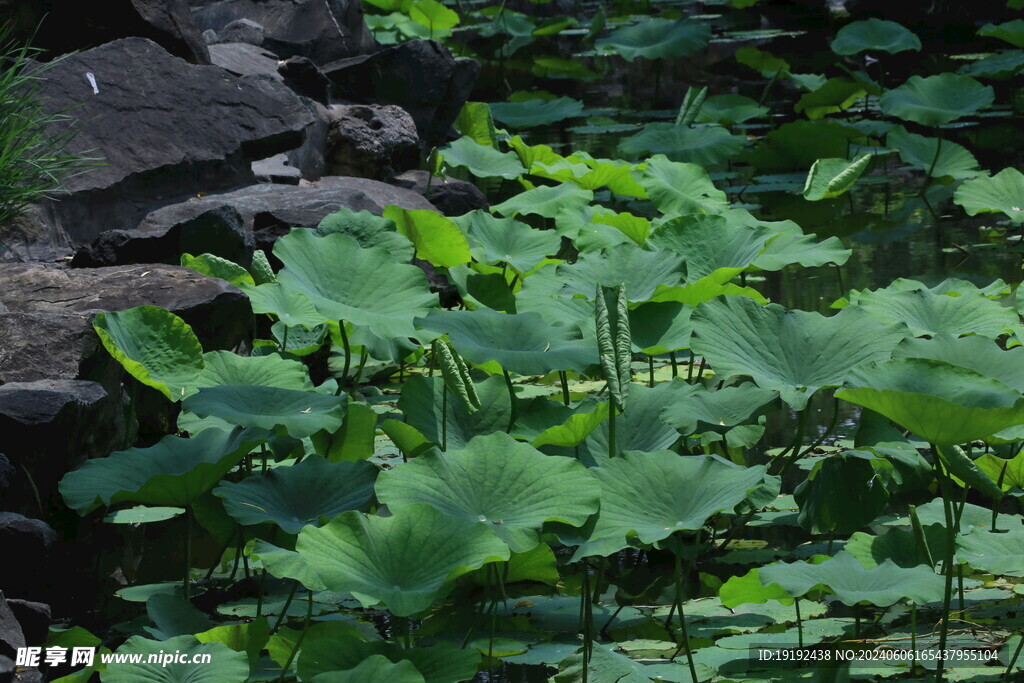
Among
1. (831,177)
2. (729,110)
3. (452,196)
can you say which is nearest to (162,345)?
(452,196)

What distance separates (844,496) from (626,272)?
0.75m

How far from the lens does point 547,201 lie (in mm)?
3305

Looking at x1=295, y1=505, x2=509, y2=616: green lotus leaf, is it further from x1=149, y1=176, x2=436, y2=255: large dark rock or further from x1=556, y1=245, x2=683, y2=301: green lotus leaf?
x1=149, y1=176, x2=436, y2=255: large dark rock

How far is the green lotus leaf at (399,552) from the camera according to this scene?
1.46 m

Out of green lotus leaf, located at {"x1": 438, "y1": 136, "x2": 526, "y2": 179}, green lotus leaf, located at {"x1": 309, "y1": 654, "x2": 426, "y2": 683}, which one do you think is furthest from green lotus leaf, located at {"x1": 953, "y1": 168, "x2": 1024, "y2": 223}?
green lotus leaf, located at {"x1": 309, "y1": 654, "x2": 426, "y2": 683}

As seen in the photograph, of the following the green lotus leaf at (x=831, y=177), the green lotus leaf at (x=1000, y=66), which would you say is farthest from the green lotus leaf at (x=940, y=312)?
the green lotus leaf at (x=1000, y=66)

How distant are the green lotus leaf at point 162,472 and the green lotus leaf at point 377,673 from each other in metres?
0.49

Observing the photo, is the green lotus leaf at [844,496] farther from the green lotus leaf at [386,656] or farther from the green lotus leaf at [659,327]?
the green lotus leaf at [386,656]

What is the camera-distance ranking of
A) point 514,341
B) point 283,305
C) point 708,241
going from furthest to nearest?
1. point 708,241
2. point 283,305
3. point 514,341

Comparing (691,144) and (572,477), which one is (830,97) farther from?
(572,477)

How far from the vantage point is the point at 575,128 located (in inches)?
241

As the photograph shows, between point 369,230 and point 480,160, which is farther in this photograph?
point 480,160

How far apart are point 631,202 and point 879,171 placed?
122 cm

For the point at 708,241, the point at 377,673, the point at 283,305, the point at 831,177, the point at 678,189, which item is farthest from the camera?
the point at 831,177
